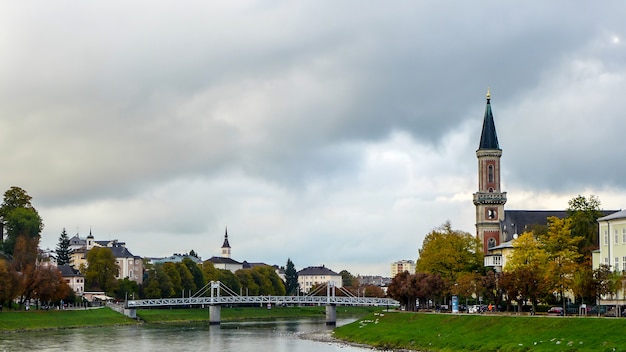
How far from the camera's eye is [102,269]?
16188 cm

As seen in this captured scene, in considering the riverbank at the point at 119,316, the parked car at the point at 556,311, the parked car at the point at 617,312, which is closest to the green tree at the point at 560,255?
the parked car at the point at 556,311

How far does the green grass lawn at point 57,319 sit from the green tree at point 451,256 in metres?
43.6

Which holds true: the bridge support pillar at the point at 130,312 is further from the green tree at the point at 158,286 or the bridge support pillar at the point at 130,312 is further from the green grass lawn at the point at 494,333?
the green grass lawn at the point at 494,333

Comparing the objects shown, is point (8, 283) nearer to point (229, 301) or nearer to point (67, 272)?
point (229, 301)

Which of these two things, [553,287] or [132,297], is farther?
[132,297]

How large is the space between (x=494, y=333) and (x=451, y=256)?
172 feet

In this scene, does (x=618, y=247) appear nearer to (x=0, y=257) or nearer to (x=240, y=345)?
(x=240, y=345)

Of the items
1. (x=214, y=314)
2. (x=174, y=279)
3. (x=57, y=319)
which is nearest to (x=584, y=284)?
(x=57, y=319)

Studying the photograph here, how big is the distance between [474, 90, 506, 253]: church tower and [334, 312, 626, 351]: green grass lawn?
50.5m

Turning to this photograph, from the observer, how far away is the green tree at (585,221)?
106 m

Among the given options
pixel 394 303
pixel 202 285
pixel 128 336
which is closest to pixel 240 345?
pixel 128 336

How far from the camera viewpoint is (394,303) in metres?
156

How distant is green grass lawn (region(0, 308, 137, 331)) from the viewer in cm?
11256

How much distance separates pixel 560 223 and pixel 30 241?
73607mm
